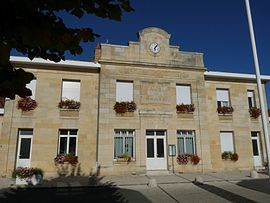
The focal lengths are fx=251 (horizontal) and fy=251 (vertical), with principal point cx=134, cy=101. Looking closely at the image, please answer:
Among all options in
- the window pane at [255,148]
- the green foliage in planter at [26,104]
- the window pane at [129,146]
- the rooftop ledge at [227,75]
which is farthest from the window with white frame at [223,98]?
the green foliage in planter at [26,104]

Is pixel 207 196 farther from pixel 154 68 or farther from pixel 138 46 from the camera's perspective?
pixel 138 46

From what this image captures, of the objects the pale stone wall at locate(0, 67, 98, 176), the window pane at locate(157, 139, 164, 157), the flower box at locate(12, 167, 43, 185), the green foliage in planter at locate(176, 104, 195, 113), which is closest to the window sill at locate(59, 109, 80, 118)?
the pale stone wall at locate(0, 67, 98, 176)

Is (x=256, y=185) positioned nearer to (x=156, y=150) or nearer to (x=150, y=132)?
(x=156, y=150)

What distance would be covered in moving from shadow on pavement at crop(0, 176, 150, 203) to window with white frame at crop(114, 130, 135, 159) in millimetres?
2792

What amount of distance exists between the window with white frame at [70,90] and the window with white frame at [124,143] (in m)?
3.01

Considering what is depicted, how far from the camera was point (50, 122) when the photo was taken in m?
13.1

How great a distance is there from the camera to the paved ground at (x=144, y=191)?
7888 millimetres

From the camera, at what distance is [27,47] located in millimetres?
2215

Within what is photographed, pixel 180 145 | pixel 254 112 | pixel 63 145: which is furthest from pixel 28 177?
pixel 254 112

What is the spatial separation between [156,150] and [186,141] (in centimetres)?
189

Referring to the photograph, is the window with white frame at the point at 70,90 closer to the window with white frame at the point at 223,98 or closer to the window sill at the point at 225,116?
the window sill at the point at 225,116

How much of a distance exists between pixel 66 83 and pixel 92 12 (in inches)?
487

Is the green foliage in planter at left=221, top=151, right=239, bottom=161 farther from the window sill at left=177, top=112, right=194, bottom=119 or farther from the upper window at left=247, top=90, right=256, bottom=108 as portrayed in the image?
the upper window at left=247, top=90, right=256, bottom=108

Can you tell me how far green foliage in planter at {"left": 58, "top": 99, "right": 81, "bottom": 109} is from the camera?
526 inches
